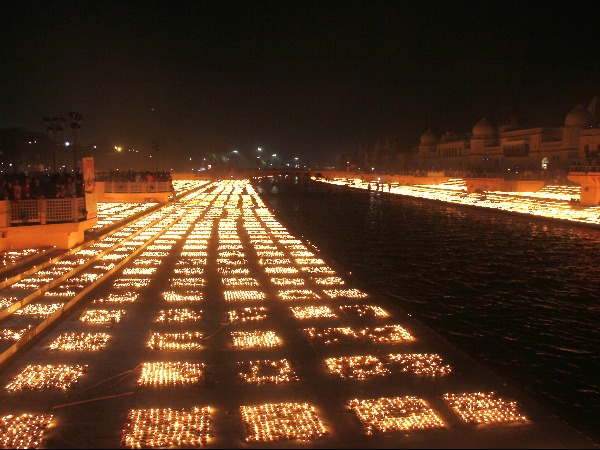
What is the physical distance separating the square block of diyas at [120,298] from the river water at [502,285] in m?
5.18

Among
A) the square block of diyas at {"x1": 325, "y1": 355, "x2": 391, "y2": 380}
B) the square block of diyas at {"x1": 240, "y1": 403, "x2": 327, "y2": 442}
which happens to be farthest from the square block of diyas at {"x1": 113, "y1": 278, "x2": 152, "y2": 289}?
the square block of diyas at {"x1": 240, "y1": 403, "x2": 327, "y2": 442}

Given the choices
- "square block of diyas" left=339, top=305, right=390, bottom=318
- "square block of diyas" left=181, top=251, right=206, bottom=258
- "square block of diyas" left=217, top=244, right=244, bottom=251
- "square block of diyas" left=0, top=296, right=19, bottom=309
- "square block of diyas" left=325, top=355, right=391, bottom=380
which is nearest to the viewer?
"square block of diyas" left=325, top=355, right=391, bottom=380

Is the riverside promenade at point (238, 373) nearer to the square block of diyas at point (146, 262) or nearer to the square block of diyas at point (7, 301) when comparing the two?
the square block of diyas at point (7, 301)

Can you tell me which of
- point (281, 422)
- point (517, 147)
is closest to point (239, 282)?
point (281, 422)

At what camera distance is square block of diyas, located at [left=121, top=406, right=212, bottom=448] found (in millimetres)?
5832

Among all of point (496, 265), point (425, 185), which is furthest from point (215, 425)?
point (425, 185)

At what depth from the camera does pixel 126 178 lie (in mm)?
39594

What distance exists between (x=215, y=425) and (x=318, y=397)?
1405 mm

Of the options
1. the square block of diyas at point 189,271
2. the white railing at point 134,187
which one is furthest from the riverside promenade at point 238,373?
the white railing at point 134,187

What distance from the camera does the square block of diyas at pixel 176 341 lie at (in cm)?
889

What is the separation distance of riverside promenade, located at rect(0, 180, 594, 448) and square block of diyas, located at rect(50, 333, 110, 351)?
0.15 feet

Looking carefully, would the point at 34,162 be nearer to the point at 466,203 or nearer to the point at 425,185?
the point at 425,185

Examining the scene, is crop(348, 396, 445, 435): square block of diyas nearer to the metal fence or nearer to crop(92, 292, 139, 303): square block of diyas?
crop(92, 292, 139, 303): square block of diyas

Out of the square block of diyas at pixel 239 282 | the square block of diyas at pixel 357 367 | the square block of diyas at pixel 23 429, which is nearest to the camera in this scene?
the square block of diyas at pixel 23 429
